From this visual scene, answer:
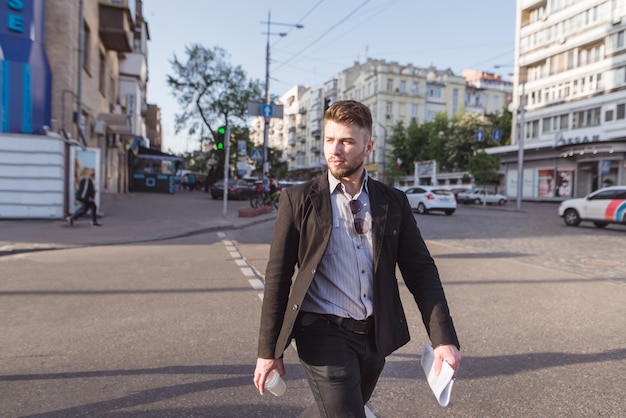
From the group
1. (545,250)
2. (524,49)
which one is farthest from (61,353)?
(524,49)

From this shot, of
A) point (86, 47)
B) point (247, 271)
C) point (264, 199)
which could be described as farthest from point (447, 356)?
point (86, 47)

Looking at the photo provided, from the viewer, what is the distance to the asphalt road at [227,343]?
3473 mm

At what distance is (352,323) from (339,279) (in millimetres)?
191

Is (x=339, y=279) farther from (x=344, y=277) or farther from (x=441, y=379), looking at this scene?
(x=441, y=379)

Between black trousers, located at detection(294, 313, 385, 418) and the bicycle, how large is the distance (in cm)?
2276

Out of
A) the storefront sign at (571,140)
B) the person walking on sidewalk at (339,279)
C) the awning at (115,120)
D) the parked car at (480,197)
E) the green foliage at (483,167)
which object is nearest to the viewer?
the person walking on sidewalk at (339,279)

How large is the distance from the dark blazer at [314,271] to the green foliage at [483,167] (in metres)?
41.7

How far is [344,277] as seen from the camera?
2.21 metres

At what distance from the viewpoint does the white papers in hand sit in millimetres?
1903

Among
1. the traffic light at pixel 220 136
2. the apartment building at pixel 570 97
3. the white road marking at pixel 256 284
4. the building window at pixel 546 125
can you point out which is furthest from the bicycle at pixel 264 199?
the building window at pixel 546 125

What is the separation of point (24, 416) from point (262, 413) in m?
1.47

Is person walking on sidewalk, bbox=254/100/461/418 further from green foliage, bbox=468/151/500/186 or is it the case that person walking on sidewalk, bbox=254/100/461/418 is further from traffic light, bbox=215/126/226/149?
green foliage, bbox=468/151/500/186

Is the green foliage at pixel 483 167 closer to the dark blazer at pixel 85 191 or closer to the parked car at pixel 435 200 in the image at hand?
the parked car at pixel 435 200

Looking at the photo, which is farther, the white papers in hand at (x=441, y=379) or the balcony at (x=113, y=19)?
the balcony at (x=113, y=19)
